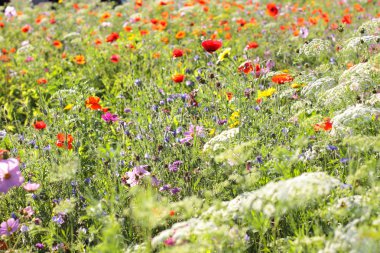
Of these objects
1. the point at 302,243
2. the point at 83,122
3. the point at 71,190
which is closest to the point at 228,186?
the point at 302,243

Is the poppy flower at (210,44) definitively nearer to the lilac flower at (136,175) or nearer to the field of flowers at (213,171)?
the field of flowers at (213,171)

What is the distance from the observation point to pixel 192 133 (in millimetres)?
3389

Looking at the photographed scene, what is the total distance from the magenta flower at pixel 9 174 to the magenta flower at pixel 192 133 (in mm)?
1064

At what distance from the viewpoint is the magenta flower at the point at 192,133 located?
10.8 ft

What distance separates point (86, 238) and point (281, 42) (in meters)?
4.57

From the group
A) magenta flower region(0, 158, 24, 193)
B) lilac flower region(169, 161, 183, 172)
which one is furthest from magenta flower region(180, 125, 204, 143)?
magenta flower region(0, 158, 24, 193)

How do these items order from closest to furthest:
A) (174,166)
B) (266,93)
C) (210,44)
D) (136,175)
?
(136,175)
(174,166)
(266,93)
(210,44)

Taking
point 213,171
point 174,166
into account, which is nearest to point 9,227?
point 174,166

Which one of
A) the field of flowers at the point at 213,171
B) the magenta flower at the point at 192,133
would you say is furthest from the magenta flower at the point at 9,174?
the magenta flower at the point at 192,133

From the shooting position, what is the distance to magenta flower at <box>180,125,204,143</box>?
3.30 metres

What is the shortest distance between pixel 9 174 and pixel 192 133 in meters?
1.21

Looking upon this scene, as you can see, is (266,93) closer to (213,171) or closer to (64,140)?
(213,171)

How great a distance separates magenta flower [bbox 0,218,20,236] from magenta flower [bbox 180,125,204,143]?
1116mm

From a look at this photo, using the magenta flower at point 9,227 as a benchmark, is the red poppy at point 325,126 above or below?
above
